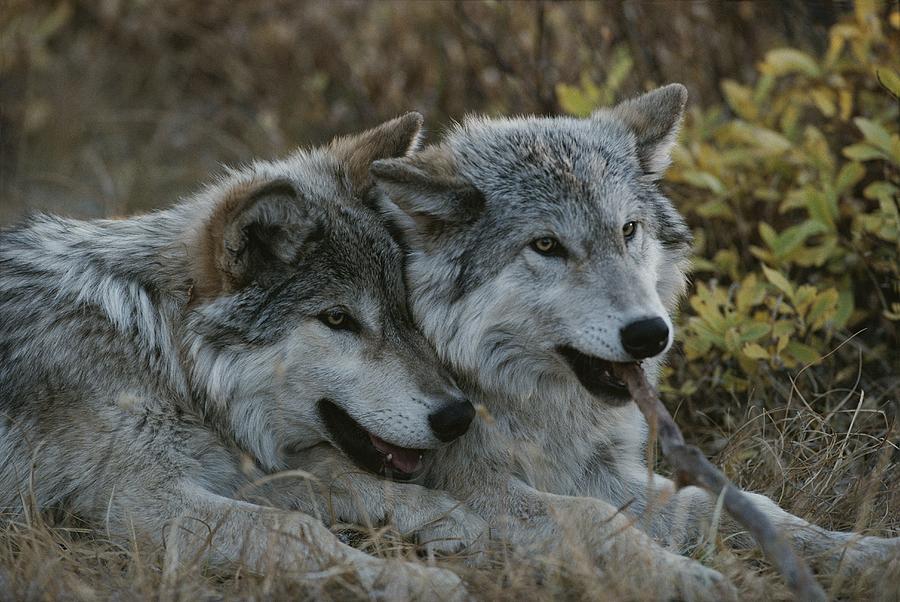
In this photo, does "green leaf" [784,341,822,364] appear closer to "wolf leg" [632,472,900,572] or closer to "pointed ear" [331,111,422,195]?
"wolf leg" [632,472,900,572]

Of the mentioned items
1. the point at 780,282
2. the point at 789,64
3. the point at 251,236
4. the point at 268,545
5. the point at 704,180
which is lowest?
the point at 780,282

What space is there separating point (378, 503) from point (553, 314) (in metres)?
1.01

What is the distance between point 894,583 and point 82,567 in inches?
110

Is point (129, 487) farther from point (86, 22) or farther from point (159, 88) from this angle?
point (86, 22)

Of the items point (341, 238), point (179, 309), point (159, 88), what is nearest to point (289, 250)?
point (341, 238)

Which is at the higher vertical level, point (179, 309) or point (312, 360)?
point (179, 309)

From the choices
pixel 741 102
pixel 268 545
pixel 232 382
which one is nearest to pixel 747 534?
pixel 268 545

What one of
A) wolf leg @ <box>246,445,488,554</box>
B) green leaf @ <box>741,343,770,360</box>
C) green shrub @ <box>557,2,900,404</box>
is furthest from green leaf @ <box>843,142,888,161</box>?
wolf leg @ <box>246,445,488,554</box>

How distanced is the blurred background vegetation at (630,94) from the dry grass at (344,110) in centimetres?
2

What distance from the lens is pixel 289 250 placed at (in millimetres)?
3822

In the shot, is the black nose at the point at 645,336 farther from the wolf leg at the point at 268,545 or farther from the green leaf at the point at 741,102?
the green leaf at the point at 741,102

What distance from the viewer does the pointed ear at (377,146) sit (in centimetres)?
425

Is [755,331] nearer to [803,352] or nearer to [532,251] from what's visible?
[803,352]

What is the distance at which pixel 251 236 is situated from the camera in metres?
3.76
